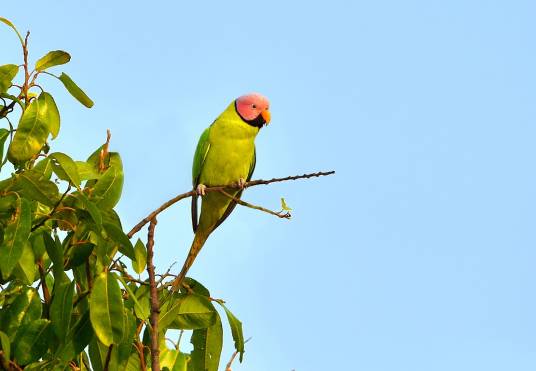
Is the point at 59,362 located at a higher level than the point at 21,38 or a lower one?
lower

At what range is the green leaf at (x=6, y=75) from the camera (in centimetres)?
303

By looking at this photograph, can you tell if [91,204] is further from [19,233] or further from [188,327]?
[188,327]

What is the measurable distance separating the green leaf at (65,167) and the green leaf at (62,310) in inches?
14.4

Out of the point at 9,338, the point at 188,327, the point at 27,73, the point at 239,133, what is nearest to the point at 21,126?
the point at 27,73

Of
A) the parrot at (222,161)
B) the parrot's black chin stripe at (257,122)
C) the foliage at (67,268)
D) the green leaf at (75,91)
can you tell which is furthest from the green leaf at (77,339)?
the parrot's black chin stripe at (257,122)

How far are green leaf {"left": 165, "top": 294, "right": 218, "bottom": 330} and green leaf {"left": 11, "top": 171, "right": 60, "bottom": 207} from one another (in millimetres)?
765

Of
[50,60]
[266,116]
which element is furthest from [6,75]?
[266,116]

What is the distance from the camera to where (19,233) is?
260cm

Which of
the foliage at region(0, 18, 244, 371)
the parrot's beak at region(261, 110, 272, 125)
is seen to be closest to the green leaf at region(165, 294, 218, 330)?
the foliage at region(0, 18, 244, 371)

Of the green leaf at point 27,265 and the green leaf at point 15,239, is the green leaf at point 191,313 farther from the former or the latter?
the green leaf at point 15,239

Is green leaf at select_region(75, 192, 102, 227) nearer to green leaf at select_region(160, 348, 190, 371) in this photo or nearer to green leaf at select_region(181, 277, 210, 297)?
green leaf at select_region(181, 277, 210, 297)

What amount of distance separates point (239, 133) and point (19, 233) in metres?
3.28

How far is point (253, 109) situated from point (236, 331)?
3027 millimetres

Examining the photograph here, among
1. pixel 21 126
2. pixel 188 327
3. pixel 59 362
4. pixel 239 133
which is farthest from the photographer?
pixel 239 133
